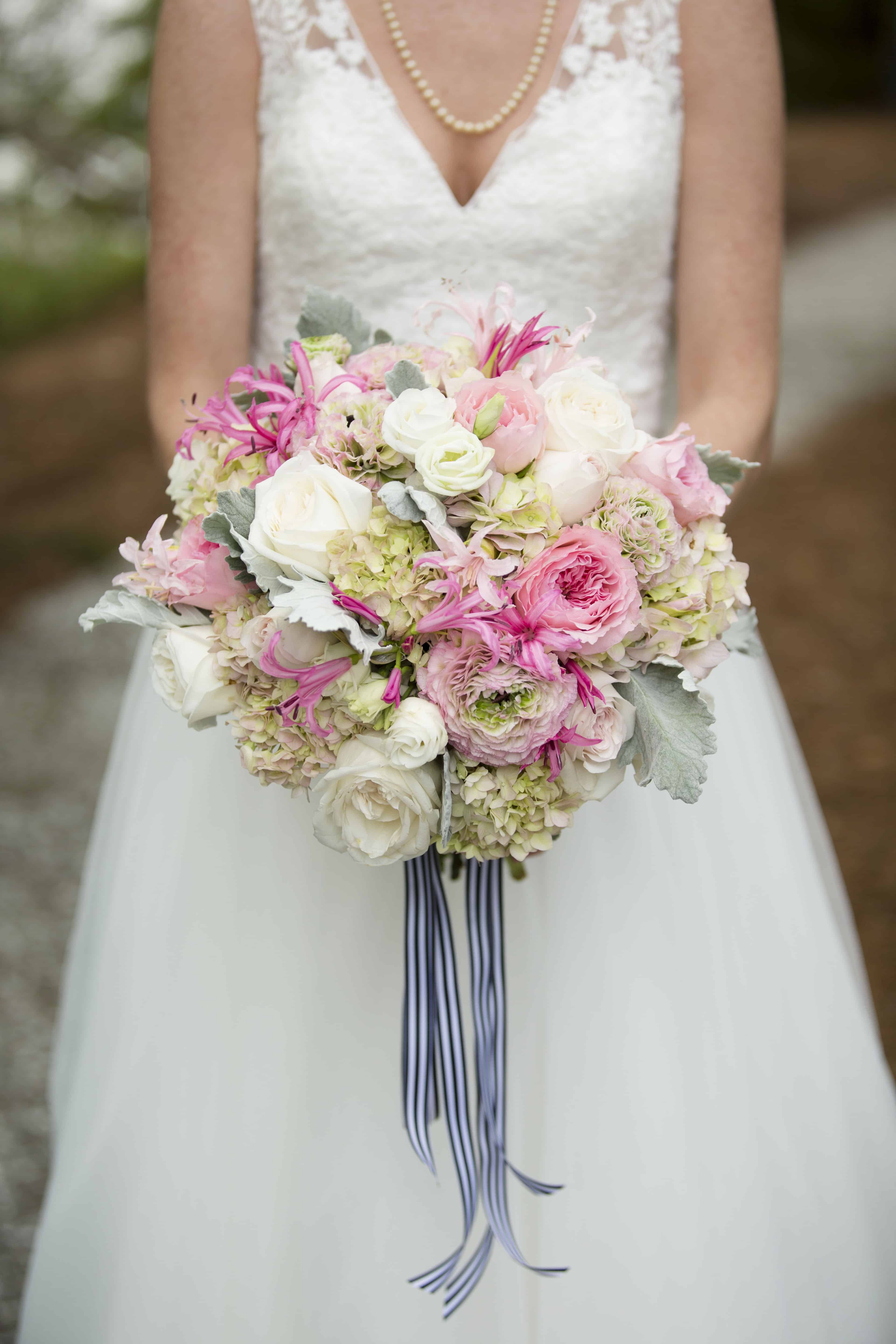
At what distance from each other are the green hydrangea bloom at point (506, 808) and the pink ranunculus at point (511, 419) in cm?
35

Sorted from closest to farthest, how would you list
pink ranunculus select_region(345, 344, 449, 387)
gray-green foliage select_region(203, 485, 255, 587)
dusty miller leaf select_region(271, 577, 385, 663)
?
dusty miller leaf select_region(271, 577, 385, 663)
gray-green foliage select_region(203, 485, 255, 587)
pink ranunculus select_region(345, 344, 449, 387)

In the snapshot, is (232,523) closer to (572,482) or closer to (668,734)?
(572,482)

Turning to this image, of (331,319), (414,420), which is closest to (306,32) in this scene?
(331,319)

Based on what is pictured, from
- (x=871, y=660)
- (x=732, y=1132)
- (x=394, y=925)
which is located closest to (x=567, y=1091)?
(x=732, y=1132)

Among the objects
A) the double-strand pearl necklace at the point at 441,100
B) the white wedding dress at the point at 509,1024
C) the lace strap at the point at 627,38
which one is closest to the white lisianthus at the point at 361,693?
the white wedding dress at the point at 509,1024

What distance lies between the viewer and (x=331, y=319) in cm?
155

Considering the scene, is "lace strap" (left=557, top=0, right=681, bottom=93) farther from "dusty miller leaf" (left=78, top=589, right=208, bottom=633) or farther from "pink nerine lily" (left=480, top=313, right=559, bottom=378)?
"dusty miller leaf" (left=78, top=589, right=208, bottom=633)

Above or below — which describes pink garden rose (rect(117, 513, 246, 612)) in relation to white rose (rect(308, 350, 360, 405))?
below

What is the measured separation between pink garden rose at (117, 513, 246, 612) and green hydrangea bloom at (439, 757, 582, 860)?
356mm

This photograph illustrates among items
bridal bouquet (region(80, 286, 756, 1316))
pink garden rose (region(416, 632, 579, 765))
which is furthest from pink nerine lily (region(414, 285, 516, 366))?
pink garden rose (region(416, 632, 579, 765))

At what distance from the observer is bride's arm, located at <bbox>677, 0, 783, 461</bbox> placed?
72.8 inches

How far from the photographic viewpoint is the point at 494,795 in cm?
127

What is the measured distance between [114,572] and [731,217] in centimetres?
523

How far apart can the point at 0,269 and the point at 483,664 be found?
10.6 m
